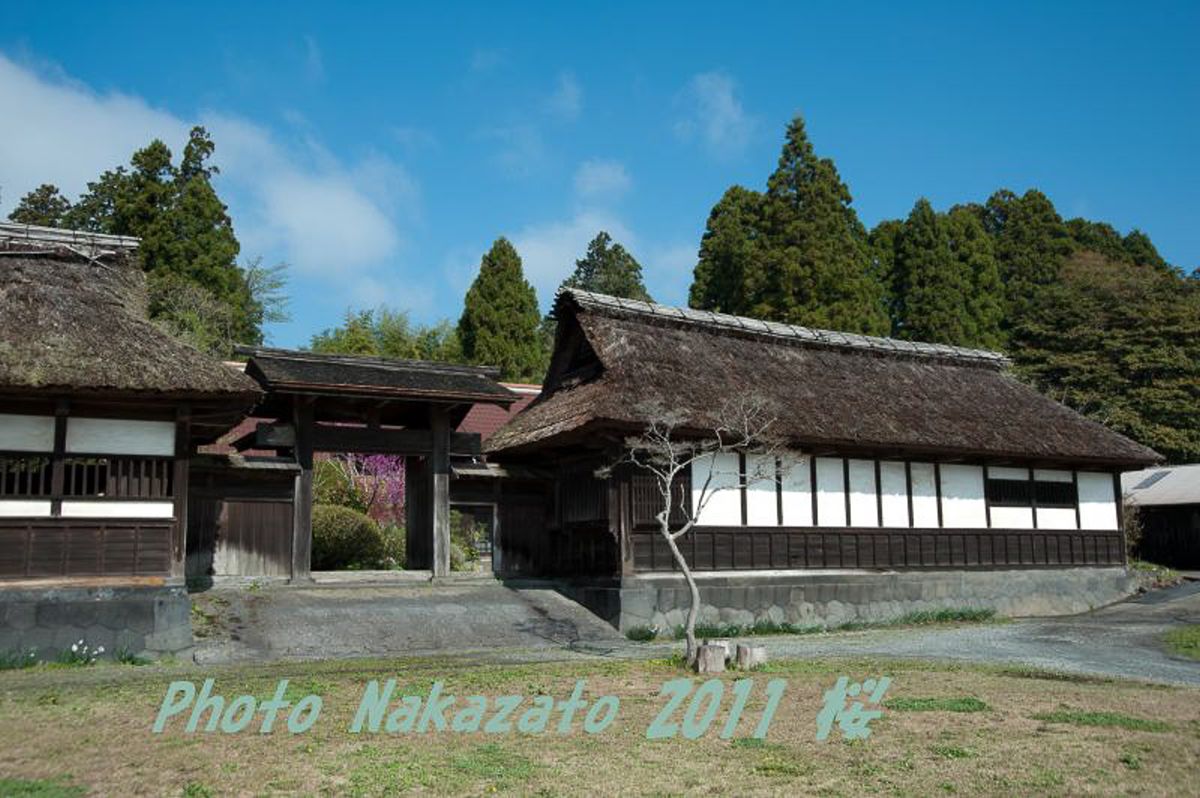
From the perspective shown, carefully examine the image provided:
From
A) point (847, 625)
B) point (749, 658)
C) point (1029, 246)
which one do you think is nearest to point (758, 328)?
point (847, 625)

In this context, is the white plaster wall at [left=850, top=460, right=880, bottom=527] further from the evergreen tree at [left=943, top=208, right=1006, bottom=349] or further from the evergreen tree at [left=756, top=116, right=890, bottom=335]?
the evergreen tree at [left=943, top=208, right=1006, bottom=349]

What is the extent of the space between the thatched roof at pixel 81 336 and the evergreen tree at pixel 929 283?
36707mm

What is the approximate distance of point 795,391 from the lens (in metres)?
23.2

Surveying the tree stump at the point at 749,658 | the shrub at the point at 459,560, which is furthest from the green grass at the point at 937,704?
the shrub at the point at 459,560

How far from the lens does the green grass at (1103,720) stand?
9727mm

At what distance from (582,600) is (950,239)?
37.6 meters

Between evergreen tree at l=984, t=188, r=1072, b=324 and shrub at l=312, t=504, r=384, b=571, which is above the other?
evergreen tree at l=984, t=188, r=1072, b=324

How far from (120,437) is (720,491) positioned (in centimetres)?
1147

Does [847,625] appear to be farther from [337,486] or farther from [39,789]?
[39,789]

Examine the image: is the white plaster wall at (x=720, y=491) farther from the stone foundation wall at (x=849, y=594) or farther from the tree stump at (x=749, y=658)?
the tree stump at (x=749, y=658)

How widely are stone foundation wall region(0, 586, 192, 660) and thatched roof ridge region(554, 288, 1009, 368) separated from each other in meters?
11.0

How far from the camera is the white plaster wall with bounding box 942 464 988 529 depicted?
79.9ft

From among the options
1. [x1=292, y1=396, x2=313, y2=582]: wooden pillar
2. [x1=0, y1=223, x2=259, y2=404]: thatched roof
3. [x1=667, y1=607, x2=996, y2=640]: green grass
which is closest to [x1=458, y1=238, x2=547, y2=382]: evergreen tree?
[x1=292, y1=396, x2=313, y2=582]: wooden pillar

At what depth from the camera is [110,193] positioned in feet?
142
